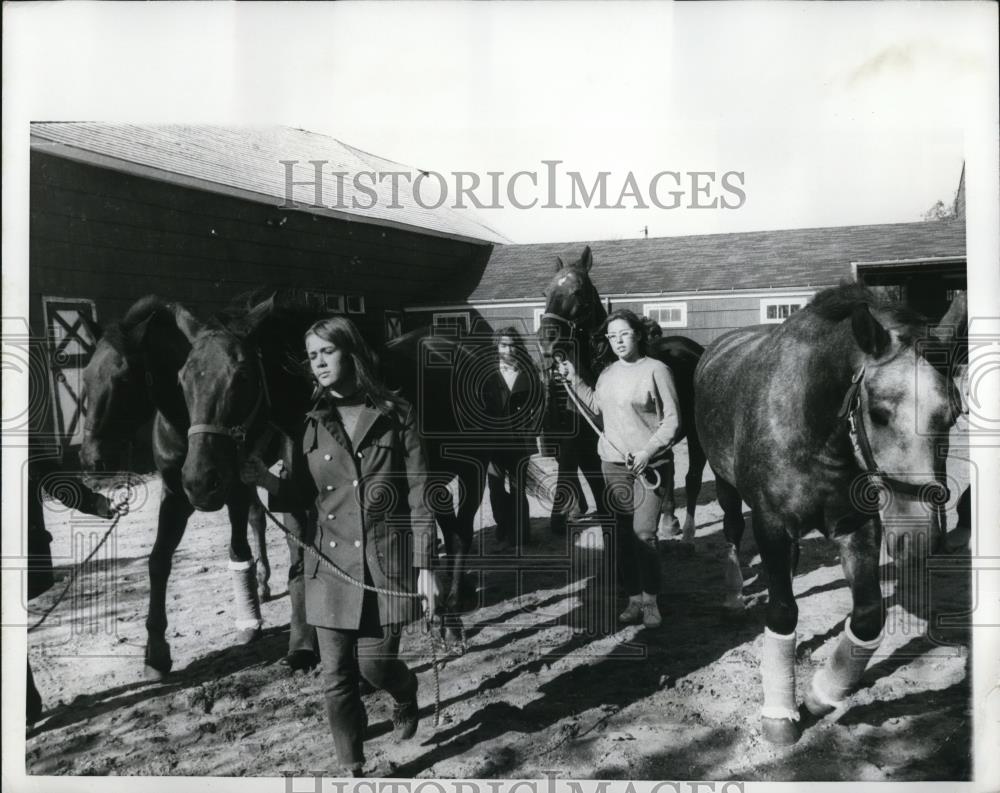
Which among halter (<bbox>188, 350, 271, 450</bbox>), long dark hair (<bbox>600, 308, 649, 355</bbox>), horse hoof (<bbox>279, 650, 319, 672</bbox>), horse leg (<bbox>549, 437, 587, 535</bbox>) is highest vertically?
long dark hair (<bbox>600, 308, 649, 355</bbox>)

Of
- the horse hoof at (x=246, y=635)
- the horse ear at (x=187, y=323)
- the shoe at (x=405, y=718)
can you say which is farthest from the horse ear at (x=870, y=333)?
the horse hoof at (x=246, y=635)

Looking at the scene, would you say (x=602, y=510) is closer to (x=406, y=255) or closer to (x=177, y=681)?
(x=406, y=255)

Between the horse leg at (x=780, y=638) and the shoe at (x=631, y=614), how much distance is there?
64 cm

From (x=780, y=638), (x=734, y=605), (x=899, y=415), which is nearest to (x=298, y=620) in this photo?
(x=734, y=605)

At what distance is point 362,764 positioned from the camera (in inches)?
123

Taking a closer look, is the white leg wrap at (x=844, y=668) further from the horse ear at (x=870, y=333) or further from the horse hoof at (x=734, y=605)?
the horse ear at (x=870, y=333)

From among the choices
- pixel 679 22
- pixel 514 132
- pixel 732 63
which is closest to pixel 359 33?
pixel 514 132

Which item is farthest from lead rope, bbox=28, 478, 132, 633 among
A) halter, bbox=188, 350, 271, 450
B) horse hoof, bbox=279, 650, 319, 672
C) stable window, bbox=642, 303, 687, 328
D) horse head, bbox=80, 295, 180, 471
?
stable window, bbox=642, 303, 687, 328

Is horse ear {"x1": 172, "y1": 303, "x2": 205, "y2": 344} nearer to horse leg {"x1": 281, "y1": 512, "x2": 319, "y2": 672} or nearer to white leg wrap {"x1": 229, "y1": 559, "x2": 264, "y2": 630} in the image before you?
horse leg {"x1": 281, "y1": 512, "x2": 319, "y2": 672}

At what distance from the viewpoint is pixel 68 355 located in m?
3.59

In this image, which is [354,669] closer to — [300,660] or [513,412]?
[300,660]

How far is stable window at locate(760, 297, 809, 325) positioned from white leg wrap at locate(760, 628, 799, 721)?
1.56 meters

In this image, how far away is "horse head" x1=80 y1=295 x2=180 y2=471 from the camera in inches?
137

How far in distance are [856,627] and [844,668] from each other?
0.21 meters
